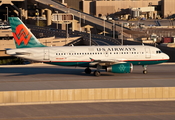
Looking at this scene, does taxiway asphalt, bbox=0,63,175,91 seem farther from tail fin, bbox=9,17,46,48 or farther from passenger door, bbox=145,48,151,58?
tail fin, bbox=9,17,46,48

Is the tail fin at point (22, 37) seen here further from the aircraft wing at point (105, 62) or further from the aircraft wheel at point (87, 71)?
the aircraft wing at point (105, 62)

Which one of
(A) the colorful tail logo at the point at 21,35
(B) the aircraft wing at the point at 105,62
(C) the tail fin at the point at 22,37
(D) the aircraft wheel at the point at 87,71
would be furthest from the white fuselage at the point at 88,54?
(D) the aircraft wheel at the point at 87,71

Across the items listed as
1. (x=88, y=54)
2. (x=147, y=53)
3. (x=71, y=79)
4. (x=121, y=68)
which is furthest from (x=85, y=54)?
(x=147, y=53)

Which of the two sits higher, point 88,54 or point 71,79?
point 88,54

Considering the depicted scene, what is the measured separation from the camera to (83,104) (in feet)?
130

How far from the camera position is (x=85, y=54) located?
5316 cm

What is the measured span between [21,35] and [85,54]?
28.2 ft

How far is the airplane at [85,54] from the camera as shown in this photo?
5216 centimetres

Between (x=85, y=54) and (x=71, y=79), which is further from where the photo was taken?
(x=85, y=54)

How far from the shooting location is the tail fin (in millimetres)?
53625

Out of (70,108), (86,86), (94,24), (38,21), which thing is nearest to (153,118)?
(70,108)

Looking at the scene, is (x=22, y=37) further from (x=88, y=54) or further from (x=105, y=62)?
(x=105, y=62)

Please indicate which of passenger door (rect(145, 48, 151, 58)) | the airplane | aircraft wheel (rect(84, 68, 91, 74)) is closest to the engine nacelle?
the airplane

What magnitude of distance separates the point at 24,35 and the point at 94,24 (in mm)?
91356
